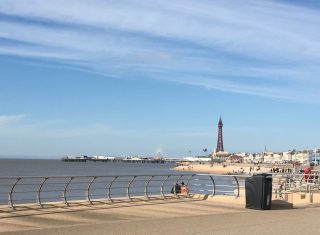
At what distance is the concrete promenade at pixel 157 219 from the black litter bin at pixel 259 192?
46cm

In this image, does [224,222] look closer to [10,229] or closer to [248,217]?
[248,217]

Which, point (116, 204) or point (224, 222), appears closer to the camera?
point (224, 222)

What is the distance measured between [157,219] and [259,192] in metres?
5.14

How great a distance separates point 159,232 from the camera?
12406mm

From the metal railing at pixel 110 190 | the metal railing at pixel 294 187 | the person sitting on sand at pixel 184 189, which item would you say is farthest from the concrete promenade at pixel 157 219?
the metal railing at pixel 294 187

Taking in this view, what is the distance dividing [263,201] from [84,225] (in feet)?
24.8

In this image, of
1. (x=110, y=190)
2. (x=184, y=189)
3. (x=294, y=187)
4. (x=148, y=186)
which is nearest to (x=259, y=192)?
A: (x=148, y=186)

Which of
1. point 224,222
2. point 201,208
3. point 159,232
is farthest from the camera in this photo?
point 201,208

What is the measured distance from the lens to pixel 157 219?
48.8 ft

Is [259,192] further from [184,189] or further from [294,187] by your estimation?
[294,187]

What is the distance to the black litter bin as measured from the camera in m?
18.5

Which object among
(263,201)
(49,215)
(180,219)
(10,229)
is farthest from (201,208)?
(10,229)

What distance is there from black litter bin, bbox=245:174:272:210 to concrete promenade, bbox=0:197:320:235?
1.50ft

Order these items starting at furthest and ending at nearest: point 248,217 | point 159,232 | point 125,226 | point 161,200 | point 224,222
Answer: point 161,200 < point 248,217 < point 224,222 < point 125,226 < point 159,232
